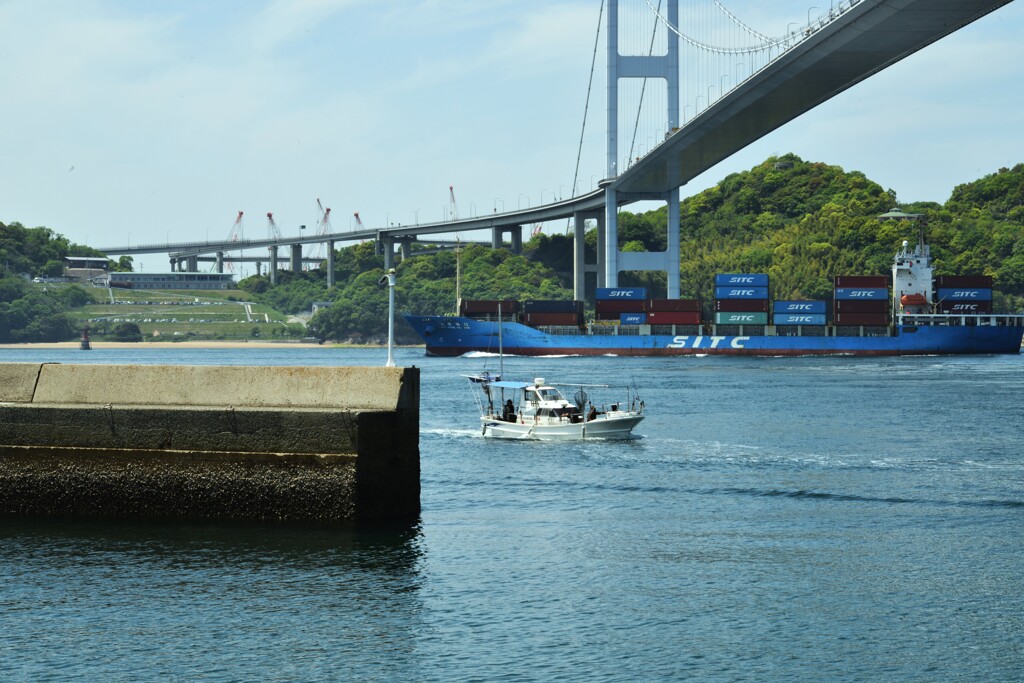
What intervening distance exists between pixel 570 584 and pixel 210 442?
287 inches

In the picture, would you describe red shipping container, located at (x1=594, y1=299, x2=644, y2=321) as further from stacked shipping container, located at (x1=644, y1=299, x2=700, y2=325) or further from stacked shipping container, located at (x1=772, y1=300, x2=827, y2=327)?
stacked shipping container, located at (x1=772, y1=300, x2=827, y2=327)

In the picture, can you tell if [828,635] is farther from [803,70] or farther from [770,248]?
[770,248]

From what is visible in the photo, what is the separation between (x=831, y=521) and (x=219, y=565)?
13898mm

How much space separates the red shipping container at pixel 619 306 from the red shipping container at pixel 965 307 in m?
29.1

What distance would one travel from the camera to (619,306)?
12625 cm

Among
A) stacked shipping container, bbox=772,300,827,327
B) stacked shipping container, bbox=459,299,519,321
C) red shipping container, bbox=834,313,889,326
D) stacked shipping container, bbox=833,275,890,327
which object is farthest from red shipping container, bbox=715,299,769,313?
stacked shipping container, bbox=459,299,519,321

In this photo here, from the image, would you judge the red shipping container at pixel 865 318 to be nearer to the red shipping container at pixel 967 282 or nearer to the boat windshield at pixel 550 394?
the red shipping container at pixel 967 282

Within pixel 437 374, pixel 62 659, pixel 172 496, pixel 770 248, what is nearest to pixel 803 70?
pixel 437 374

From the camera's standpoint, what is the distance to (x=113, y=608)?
19547mm

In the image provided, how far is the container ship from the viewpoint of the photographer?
393 ft

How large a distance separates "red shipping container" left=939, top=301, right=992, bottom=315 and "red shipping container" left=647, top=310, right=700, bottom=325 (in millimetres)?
23580

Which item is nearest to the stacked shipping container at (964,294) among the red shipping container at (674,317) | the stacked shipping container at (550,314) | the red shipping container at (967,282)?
the red shipping container at (967,282)

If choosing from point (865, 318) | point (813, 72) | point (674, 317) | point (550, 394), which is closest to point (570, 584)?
point (550, 394)

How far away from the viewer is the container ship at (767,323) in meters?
120
